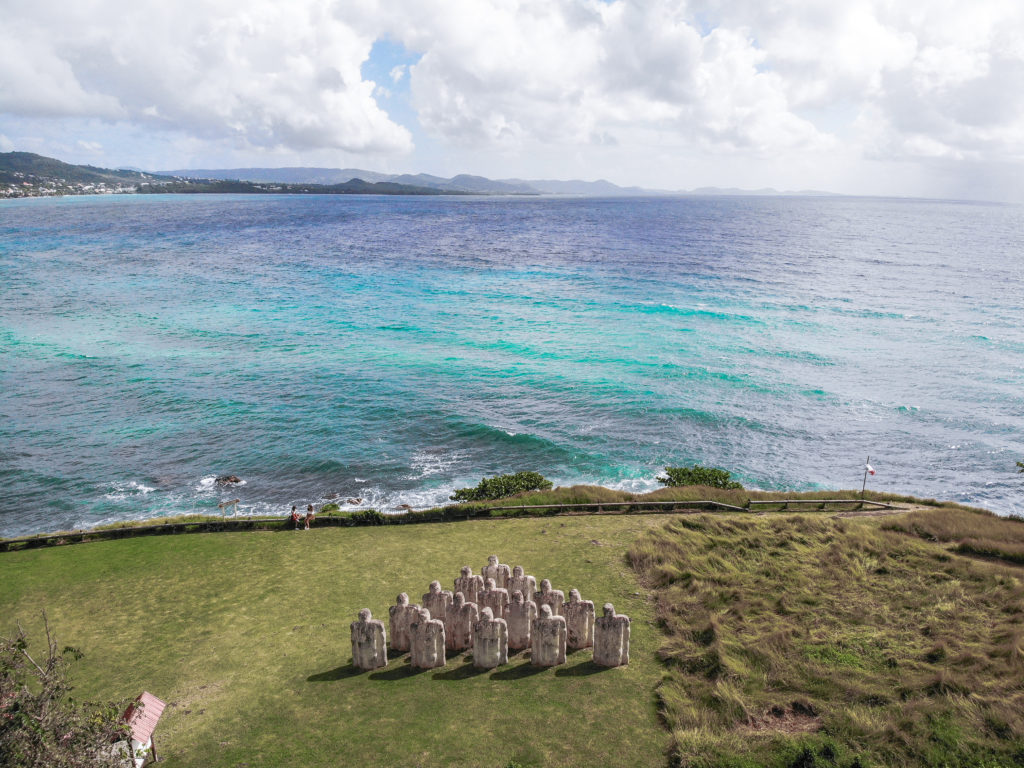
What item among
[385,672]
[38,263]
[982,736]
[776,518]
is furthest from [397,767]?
[38,263]

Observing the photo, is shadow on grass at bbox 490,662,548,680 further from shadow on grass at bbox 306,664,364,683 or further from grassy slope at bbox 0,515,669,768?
shadow on grass at bbox 306,664,364,683

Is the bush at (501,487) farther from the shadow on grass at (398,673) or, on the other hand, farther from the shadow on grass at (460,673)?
the shadow on grass at (398,673)

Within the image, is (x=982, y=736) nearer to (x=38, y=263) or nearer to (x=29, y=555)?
(x=29, y=555)

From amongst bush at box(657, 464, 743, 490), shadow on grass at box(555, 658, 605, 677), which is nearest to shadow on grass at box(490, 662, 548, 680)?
shadow on grass at box(555, 658, 605, 677)

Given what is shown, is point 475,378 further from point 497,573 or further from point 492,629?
point 492,629

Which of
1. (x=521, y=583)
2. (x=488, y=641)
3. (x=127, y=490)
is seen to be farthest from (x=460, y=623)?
(x=127, y=490)

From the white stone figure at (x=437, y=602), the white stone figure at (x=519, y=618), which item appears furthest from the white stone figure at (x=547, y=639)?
the white stone figure at (x=437, y=602)
